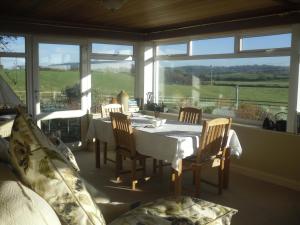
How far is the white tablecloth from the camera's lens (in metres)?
3.34

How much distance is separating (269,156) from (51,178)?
3678 mm

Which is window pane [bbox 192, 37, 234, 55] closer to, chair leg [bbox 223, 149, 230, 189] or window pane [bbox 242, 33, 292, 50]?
window pane [bbox 242, 33, 292, 50]

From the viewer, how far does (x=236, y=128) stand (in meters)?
4.79

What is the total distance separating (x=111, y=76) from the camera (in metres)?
6.28

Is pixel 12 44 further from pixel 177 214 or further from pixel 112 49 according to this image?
pixel 177 214

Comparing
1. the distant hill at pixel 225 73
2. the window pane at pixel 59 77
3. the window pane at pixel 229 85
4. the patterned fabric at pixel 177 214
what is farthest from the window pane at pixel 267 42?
the patterned fabric at pixel 177 214

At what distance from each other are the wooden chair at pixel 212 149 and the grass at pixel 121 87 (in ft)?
4.47

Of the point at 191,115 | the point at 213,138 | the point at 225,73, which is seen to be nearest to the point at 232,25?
the point at 225,73

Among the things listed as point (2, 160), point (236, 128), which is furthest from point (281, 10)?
point (2, 160)

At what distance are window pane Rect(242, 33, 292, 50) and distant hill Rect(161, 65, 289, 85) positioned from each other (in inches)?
10.9

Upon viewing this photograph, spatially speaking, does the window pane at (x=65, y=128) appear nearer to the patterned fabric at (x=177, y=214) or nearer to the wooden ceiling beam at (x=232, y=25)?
the wooden ceiling beam at (x=232, y=25)

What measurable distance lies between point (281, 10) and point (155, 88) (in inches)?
118

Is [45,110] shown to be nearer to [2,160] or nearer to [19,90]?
[19,90]

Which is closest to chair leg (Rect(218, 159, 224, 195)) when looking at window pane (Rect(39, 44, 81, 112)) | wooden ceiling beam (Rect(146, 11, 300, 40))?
wooden ceiling beam (Rect(146, 11, 300, 40))
